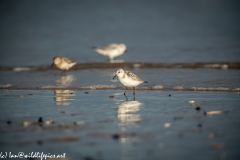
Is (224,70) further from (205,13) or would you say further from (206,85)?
(205,13)

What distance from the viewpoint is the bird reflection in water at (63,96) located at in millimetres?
9602

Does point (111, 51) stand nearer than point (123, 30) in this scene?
Yes

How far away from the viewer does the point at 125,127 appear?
7199mm

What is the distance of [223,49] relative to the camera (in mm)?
19234

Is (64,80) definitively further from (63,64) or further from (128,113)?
(128,113)

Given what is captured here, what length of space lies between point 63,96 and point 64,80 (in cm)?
314

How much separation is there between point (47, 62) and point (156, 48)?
16.6ft

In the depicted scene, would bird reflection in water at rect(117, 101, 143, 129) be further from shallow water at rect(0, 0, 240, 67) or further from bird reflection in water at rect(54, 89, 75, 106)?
shallow water at rect(0, 0, 240, 67)

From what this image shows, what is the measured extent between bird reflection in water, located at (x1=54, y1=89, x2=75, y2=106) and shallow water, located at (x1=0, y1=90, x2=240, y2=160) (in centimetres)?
2

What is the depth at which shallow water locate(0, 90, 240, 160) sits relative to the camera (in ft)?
20.0

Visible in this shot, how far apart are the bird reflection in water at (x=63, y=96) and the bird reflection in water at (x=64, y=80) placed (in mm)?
1061

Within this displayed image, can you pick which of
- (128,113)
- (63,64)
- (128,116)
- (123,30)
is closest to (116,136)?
(128,116)

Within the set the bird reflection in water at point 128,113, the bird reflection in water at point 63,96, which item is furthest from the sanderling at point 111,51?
the bird reflection in water at point 128,113

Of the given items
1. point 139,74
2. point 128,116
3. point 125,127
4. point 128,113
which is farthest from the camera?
point 139,74
